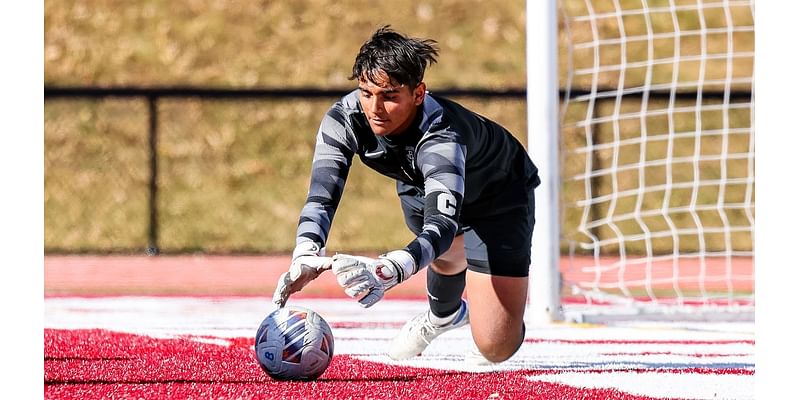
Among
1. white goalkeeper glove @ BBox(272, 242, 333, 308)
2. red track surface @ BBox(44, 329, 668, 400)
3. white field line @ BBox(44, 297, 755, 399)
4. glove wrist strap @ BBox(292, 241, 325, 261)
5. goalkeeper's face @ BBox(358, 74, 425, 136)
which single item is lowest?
white field line @ BBox(44, 297, 755, 399)

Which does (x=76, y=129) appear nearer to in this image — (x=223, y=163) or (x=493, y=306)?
(x=223, y=163)

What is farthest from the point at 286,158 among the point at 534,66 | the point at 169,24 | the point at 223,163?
the point at 534,66

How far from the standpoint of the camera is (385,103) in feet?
15.8

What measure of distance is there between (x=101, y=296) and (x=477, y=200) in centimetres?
545

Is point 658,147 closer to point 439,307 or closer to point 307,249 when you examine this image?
point 439,307

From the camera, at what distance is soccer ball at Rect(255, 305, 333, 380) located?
4750 mm

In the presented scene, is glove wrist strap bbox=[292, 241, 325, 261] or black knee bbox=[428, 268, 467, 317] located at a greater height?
glove wrist strap bbox=[292, 241, 325, 261]

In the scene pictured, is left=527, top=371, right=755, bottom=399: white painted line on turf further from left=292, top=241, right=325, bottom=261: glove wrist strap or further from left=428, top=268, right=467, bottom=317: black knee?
left=292, top=241, right=325, bottom=261: glove wrist strap

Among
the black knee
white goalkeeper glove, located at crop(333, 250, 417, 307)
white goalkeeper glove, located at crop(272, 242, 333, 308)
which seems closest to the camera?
white goalkeeper glove, located at crop(333, 250, 417, 307)

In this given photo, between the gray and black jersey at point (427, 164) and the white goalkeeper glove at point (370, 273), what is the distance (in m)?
0.09

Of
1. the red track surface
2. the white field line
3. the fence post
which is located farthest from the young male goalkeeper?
the fence post

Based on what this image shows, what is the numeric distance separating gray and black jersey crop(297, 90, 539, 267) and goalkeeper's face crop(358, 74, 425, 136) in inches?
5.2

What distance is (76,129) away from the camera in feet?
50.7

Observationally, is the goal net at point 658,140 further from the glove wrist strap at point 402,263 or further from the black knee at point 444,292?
the glove wrist strap at point 402,263
